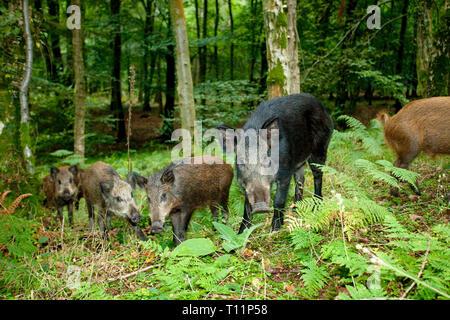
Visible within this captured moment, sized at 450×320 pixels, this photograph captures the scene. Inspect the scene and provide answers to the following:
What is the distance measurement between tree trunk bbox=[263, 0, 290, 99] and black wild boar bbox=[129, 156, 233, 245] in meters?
2.21

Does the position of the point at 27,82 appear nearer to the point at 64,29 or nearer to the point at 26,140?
the point at 26,140

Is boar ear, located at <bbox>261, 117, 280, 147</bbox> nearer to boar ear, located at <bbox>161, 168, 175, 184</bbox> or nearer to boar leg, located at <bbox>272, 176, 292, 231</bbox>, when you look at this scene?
boar leg, located at <bbox>272, 176, 292, 231</bbox>

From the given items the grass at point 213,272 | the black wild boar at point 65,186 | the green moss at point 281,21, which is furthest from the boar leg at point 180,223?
the green moss at point 281,21

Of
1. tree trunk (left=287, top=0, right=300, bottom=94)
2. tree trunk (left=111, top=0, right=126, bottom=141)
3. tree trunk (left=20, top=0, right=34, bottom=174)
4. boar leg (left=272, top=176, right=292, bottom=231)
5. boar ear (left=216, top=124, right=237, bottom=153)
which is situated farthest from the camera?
tree trunk (left=111, top=0, right=126, bottom=141)

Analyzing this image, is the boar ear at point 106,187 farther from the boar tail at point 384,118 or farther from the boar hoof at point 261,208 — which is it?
the boar tail at point 384,118

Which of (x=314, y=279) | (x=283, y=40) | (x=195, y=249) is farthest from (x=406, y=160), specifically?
(x=195, y=249)

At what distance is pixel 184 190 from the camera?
4.36 meters

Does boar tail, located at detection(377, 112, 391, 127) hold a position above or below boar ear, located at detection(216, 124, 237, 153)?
above

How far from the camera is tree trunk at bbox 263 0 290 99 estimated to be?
19.2 ft

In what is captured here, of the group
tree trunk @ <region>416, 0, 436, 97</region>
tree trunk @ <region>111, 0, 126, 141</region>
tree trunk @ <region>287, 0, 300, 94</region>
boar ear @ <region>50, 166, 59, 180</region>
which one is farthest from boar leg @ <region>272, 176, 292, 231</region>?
tree trunk @ <region>111, 0, 126, 141</region>

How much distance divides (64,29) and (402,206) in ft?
36.9

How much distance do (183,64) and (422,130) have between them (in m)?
5.05

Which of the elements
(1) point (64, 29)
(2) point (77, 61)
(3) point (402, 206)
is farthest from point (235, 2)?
(3) point (402, 206)

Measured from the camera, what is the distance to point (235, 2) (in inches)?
1020
